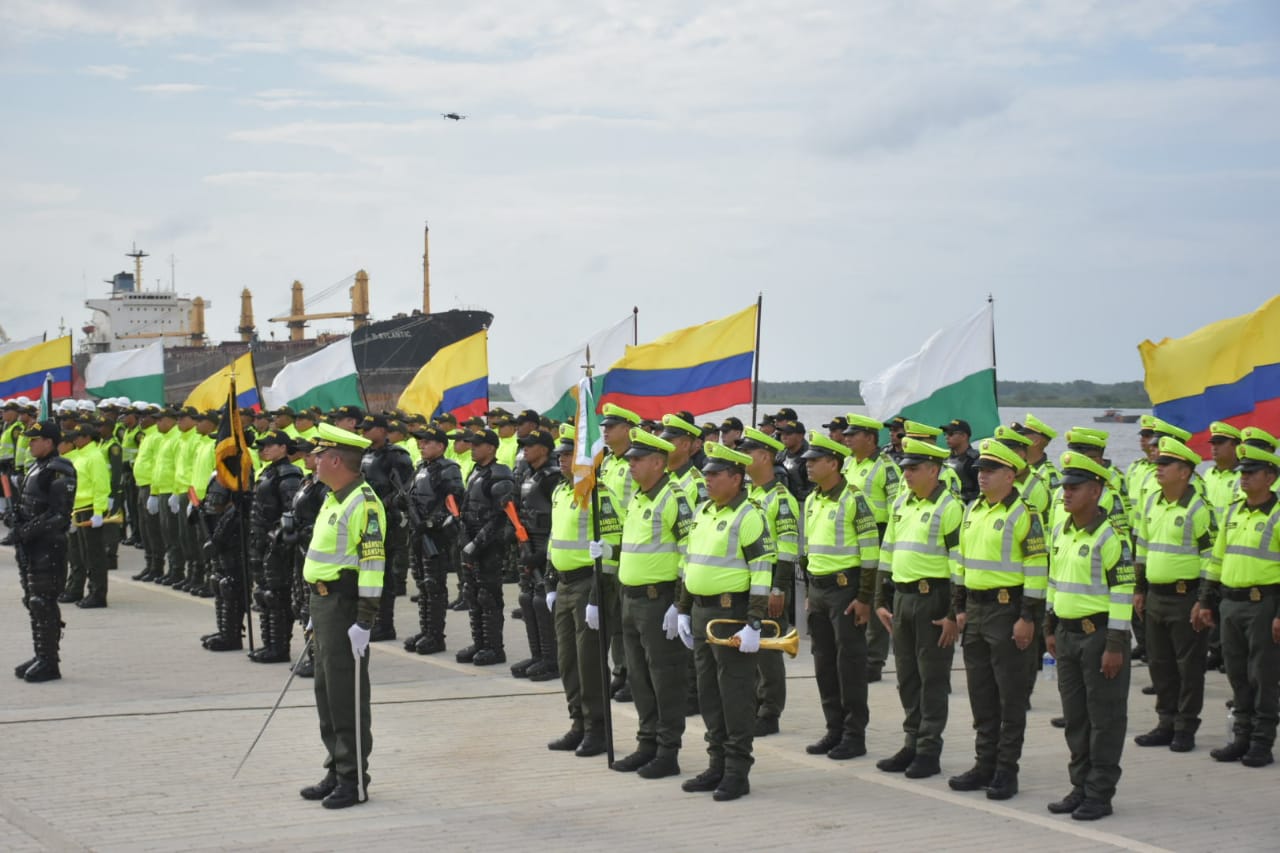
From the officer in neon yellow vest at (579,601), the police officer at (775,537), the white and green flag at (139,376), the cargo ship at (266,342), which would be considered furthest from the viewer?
the cargo ship at (266,342)

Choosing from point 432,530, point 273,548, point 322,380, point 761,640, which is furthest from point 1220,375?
point 322,380

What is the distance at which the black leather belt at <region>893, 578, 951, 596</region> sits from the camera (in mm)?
9289

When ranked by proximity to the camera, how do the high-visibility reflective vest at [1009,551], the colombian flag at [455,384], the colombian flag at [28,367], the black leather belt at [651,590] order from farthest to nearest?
the colombian flag at [28,367], the colombian flag at [455,384], the black leather belt at [651,590], the high-visibility reflective vest at [1009,551]

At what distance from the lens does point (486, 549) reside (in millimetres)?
13023

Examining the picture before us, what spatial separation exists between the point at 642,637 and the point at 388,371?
49.2m

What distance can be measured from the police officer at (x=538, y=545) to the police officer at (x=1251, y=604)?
525 cm

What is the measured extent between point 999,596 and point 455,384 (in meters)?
14.9

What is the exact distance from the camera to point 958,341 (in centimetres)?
1538

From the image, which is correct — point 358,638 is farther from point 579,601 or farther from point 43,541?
point 43,541

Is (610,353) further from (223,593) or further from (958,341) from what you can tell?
(223,593)

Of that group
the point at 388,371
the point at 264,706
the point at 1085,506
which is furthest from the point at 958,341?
the point at 388,371

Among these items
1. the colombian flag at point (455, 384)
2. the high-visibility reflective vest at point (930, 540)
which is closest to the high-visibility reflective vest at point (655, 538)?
the high-visibility reflective vest at point (930, 540)

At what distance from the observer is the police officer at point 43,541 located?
11.9m

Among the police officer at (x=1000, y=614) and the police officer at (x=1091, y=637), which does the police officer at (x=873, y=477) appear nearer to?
the police officer at (x=1000, y=614)
